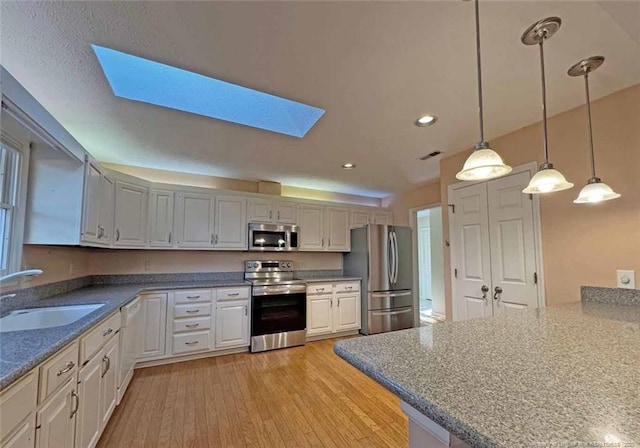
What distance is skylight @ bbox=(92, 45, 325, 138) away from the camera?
5.95ft

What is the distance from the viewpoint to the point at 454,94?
6.46ft

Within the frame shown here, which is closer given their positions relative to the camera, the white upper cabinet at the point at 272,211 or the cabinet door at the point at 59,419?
the cabinet door at the point at 59,419

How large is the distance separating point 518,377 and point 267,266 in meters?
3.66

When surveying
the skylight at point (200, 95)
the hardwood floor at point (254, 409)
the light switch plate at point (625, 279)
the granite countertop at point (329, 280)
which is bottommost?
the hardwood floor at point (254, 409)

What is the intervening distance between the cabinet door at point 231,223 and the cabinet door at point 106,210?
1173mm

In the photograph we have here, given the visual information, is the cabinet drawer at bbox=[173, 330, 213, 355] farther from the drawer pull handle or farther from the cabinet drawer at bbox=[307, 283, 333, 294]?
the drawer pull handle

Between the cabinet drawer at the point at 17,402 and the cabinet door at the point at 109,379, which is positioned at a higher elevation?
the cabinet drawer at the point at 17,402

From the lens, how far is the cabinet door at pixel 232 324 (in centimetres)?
344

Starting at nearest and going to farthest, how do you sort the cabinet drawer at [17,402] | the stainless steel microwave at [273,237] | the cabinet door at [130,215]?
the cabinet drawer at [17,402]
the cabinet door at [130,215]
the stainless steel microwave at [273,237]

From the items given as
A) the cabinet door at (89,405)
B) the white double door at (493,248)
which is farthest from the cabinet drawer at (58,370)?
Result: the white double door at (493,248)

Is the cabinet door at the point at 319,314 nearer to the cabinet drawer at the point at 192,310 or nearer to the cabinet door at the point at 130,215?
the cabinet drawer at the point at 192,310

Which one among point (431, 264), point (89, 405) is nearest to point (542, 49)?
point (89, 405)

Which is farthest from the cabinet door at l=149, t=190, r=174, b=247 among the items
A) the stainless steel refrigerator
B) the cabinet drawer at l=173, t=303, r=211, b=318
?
the stainless steel refrigerator

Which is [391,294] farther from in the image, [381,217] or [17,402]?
[17,402]
